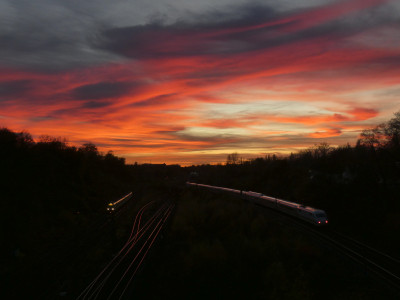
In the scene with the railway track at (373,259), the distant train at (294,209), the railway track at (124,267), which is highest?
the distant train at (294,209)

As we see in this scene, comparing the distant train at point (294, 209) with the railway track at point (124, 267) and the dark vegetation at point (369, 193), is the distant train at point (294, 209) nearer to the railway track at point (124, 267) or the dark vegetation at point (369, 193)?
the dark vegetation at point (369, 193)

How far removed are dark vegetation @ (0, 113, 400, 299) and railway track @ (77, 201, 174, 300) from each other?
3.28 ft

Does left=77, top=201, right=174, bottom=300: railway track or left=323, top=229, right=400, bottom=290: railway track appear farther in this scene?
left=77, top=201, right=174, bottom=300: railway track

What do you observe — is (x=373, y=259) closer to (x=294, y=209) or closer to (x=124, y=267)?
(x=294, y=209)

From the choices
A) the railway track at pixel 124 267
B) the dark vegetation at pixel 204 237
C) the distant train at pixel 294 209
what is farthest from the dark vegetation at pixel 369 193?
the railway track at pixel 124 267

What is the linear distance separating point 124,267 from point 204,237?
10.8 m

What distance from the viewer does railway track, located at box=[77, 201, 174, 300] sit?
1979 cm

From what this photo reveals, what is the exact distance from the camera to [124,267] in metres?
24.5

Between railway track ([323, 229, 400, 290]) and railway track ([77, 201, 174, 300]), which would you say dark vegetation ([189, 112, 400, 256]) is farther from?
railway track ([77, 201, 174, 300])

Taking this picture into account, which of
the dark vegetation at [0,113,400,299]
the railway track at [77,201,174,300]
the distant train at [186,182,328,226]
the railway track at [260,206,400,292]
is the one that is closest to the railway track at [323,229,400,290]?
the railway track at [260,206,400,292]

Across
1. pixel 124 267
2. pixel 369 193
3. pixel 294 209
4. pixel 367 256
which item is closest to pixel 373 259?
pixel 367 256

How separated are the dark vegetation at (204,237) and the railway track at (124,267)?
1.00 metres

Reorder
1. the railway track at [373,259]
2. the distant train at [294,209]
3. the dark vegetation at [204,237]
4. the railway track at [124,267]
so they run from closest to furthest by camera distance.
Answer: the railway track at [373,259] < the railway track at [124,267] < the dark vegetation at [204,237] < the distant train at [294,209]

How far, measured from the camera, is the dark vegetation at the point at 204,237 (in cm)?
2069
